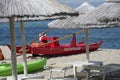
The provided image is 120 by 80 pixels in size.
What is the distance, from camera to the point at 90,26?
10.3 m

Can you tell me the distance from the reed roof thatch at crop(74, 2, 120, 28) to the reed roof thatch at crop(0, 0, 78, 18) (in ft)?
5.95

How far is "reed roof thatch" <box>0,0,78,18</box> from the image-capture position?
292 inches

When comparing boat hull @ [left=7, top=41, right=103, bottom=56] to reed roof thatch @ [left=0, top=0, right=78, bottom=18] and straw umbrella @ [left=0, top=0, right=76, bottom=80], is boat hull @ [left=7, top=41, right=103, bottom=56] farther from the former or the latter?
reed roof thatch @ [left=0, top=0, right=78, bottom=18]

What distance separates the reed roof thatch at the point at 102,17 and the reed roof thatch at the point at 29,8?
1.81m

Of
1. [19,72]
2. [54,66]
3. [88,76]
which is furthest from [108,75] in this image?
[19,72]

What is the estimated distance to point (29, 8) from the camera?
758cm

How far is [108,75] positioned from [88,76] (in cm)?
65

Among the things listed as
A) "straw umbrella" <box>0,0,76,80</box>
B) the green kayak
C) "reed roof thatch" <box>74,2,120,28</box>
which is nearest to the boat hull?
the green kayak

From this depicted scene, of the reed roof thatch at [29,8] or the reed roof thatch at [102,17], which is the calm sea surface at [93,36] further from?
the reed roof thatch at [29,8]

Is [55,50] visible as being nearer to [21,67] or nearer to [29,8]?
[21,67]

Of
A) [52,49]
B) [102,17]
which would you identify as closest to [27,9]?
[102,17]

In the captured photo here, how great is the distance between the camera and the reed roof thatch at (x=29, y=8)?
741cm

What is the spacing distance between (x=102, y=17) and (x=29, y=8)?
8.45 ft

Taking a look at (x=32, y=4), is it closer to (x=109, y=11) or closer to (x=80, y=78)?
(x=109, y=11)
